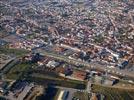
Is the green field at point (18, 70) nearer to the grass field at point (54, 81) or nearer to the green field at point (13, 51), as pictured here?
the grass field at point (54, 81)

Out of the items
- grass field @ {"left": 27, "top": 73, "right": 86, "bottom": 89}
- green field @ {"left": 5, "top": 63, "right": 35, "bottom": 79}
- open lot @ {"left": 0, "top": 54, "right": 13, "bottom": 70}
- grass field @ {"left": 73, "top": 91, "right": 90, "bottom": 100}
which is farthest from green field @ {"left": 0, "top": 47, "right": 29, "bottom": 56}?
grass field @ {"left": 73, "top": 91, "right": 90, "bottom": 100}

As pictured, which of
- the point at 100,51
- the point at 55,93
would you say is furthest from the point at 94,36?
the point at 55,93

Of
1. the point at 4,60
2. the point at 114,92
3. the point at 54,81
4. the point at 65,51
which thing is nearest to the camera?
the point at 114,92

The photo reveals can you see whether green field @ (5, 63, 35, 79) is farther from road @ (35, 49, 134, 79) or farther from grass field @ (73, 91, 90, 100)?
grass field @ (73, 91, 90, 100)

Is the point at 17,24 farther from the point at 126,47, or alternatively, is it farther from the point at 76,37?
the point at 126,47

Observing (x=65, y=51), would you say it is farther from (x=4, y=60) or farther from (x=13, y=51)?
(x=4, y=60)

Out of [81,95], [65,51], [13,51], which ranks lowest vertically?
[81,95]

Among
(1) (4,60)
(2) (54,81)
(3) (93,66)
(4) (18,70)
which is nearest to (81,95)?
(2) (54,81)

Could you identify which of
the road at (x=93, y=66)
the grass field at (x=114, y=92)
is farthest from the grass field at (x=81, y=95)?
the road at (x=93, y=66)
